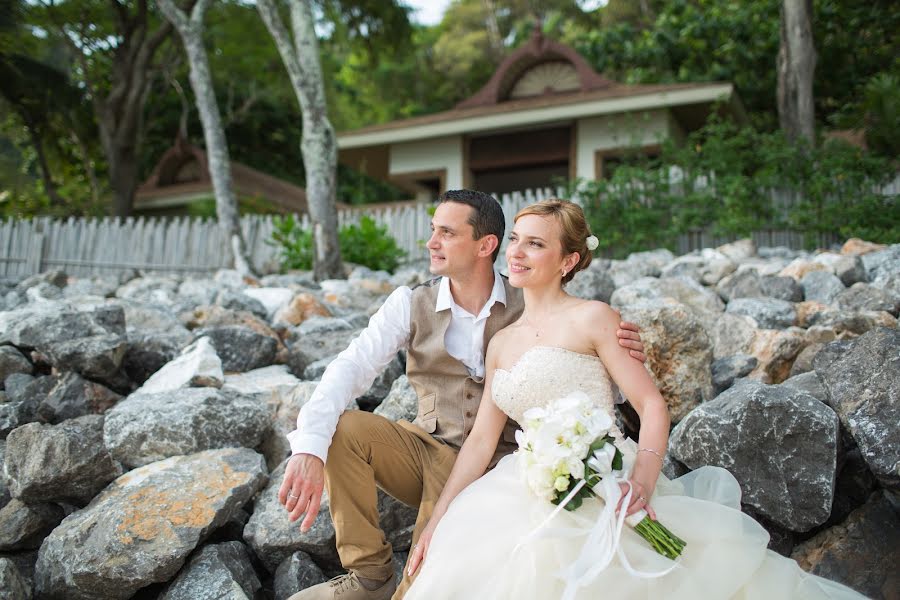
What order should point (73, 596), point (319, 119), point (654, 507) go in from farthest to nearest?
1. point (319, 119)
2. point (73, 596)
3. point (654, 507)

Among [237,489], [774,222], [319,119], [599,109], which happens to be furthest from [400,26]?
[237,489]

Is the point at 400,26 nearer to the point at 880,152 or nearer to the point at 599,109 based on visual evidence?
the point at 599,109

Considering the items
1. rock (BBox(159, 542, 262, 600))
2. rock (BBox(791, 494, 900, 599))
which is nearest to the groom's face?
rock (BBox(159, 542, 262, 600))

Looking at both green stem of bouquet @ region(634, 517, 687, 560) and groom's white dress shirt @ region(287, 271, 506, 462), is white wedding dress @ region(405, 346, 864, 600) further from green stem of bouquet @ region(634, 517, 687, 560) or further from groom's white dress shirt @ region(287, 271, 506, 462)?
groom's white dress shirt @ region(287, 271, 506, 462)

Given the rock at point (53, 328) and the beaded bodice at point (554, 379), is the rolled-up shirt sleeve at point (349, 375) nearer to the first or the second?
the beaded bodice at point (554, 379)

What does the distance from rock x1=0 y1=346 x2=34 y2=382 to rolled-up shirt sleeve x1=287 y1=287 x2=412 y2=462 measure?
2314 mm

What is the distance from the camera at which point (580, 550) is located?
2.08 m

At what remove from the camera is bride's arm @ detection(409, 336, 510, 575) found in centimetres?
263

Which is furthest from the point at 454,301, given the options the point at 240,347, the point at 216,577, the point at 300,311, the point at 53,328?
the point at 300,311

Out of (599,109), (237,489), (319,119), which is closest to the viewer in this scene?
(237,489)

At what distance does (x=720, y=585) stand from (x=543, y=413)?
0.66 meters

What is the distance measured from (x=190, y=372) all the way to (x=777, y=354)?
120 inches

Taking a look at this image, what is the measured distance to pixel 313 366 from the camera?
426 cm

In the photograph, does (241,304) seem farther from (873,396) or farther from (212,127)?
(212,127)
